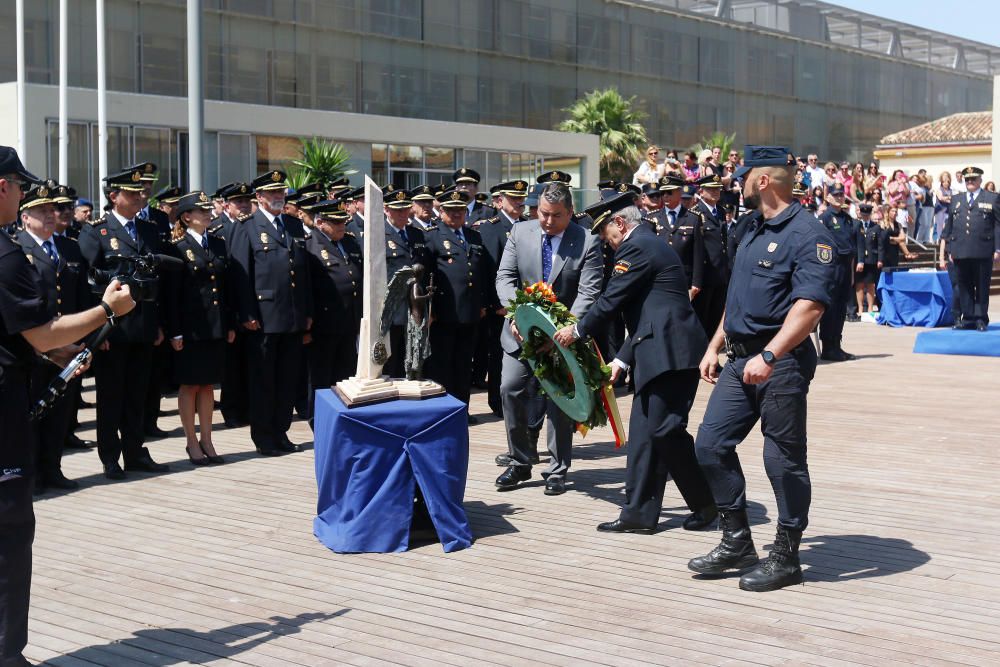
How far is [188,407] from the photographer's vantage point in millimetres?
9719

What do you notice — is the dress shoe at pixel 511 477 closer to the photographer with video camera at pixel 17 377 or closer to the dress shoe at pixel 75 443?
the dress shoe at pixel 75 443

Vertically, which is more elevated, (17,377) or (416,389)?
(17,377)

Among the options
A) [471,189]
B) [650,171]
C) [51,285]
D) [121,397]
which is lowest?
[121,397]

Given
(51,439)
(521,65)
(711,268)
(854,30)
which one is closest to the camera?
(51,439)

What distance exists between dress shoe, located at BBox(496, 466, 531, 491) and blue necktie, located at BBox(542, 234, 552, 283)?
1309mm

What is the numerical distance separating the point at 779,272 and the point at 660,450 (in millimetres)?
1556

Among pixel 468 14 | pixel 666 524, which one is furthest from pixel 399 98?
pixel 666 524

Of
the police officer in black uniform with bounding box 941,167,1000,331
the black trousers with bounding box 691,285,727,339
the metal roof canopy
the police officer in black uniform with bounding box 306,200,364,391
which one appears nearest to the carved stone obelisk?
the police officer in black uniform with bounding box 306,200,364,391

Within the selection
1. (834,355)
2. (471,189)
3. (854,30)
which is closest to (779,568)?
(471,189)

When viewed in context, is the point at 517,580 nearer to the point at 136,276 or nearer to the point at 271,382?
the point at 136,276

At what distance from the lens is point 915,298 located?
70.4ft

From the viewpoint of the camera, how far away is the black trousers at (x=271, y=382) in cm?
995

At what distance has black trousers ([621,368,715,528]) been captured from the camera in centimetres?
713

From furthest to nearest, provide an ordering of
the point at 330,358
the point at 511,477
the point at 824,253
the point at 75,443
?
the point at 330,358 → the point at 75,443 → the point at 511,477 → the point at 824,253
